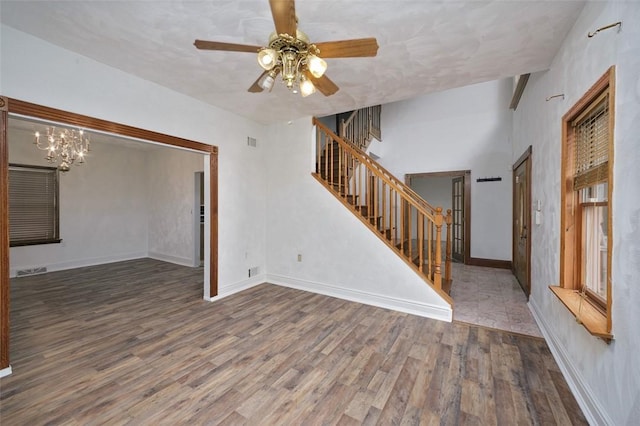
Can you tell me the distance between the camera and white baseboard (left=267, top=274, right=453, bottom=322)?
10.5ft

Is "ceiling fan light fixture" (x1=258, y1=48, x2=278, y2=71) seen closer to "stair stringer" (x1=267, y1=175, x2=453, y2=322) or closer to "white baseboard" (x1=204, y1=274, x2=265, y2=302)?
"stair stringer" (x1=267, y1=175, x2=453, y2=322)

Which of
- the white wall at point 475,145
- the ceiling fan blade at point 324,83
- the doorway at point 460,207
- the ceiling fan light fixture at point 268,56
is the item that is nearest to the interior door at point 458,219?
the doorway at point 460,207

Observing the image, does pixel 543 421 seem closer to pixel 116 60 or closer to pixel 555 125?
pixel 555 125

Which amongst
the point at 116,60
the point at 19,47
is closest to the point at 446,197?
the point at 116,60

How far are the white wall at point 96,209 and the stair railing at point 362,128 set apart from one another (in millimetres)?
5488

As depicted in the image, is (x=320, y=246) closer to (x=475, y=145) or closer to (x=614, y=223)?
(x=614, y=223)

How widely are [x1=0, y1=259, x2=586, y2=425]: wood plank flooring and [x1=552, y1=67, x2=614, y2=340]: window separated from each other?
2.27ft

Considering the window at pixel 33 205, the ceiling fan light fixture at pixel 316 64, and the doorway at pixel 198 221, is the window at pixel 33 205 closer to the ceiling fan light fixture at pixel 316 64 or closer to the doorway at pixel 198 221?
the doorway at pixel 198 221

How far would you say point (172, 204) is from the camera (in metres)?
6.38

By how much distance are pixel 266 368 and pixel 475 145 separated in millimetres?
6040

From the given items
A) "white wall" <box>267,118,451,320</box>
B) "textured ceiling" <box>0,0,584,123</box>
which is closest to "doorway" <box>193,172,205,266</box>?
"white wall" <box>267,118,451,320</box>

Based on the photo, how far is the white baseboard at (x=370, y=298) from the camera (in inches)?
126

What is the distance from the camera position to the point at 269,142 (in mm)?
4668

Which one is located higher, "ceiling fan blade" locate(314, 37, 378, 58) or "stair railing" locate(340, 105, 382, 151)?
"stair railing" locate(340, 105, 382, 151)
